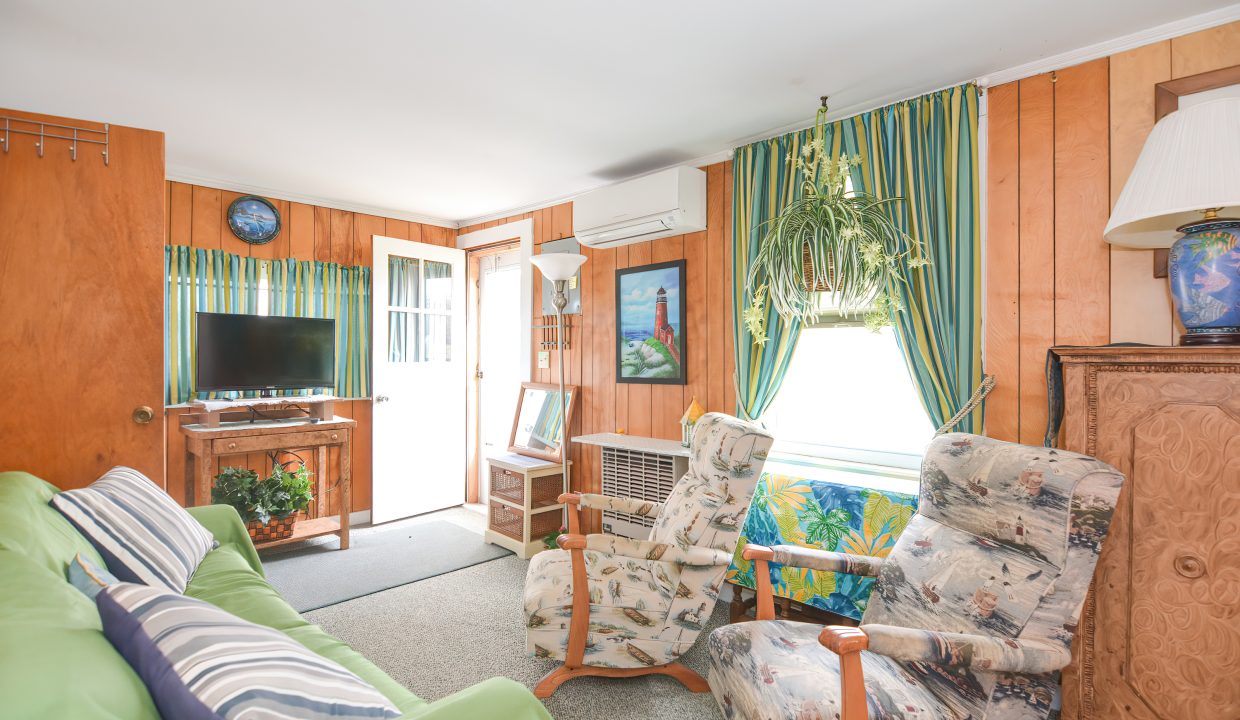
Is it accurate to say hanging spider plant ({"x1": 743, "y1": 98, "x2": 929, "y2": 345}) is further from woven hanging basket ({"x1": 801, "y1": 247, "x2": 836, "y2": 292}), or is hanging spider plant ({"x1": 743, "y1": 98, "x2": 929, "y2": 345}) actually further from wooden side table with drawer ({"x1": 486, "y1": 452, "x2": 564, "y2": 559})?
wooden side table with drawer ({"x1": 486, "y1": 452, "x2": 564, "y2": 559})

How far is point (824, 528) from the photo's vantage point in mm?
2803

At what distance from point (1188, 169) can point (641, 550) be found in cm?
208

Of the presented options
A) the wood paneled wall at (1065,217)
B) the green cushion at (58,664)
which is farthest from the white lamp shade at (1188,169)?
the green cushion at (58,664)

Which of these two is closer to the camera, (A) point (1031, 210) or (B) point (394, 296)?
(A) point (1031, 210)

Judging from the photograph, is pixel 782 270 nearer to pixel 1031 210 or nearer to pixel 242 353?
pixel 1031 210

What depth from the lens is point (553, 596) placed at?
7.48ft

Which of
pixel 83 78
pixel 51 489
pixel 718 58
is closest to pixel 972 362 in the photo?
pixel 718 58

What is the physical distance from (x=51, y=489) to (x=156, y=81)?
1765mm

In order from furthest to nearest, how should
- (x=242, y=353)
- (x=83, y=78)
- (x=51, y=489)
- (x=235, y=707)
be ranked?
(x=242, y=353), (x=83, y=78), (x=51, y=489), (x=235, y=707)

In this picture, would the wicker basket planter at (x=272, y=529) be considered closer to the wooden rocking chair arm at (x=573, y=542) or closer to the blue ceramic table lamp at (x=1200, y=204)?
the wooden rocking chair arm at (x=573, y=542)

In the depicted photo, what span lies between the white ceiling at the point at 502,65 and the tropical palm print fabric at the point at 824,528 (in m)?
1.83

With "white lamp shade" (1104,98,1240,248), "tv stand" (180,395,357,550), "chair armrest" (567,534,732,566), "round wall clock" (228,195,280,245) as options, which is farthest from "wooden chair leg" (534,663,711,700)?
"round wall clock" (228,195,280,245)

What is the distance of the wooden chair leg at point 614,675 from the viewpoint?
2332 mm

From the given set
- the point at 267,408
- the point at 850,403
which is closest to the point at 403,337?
the point at 267,408
